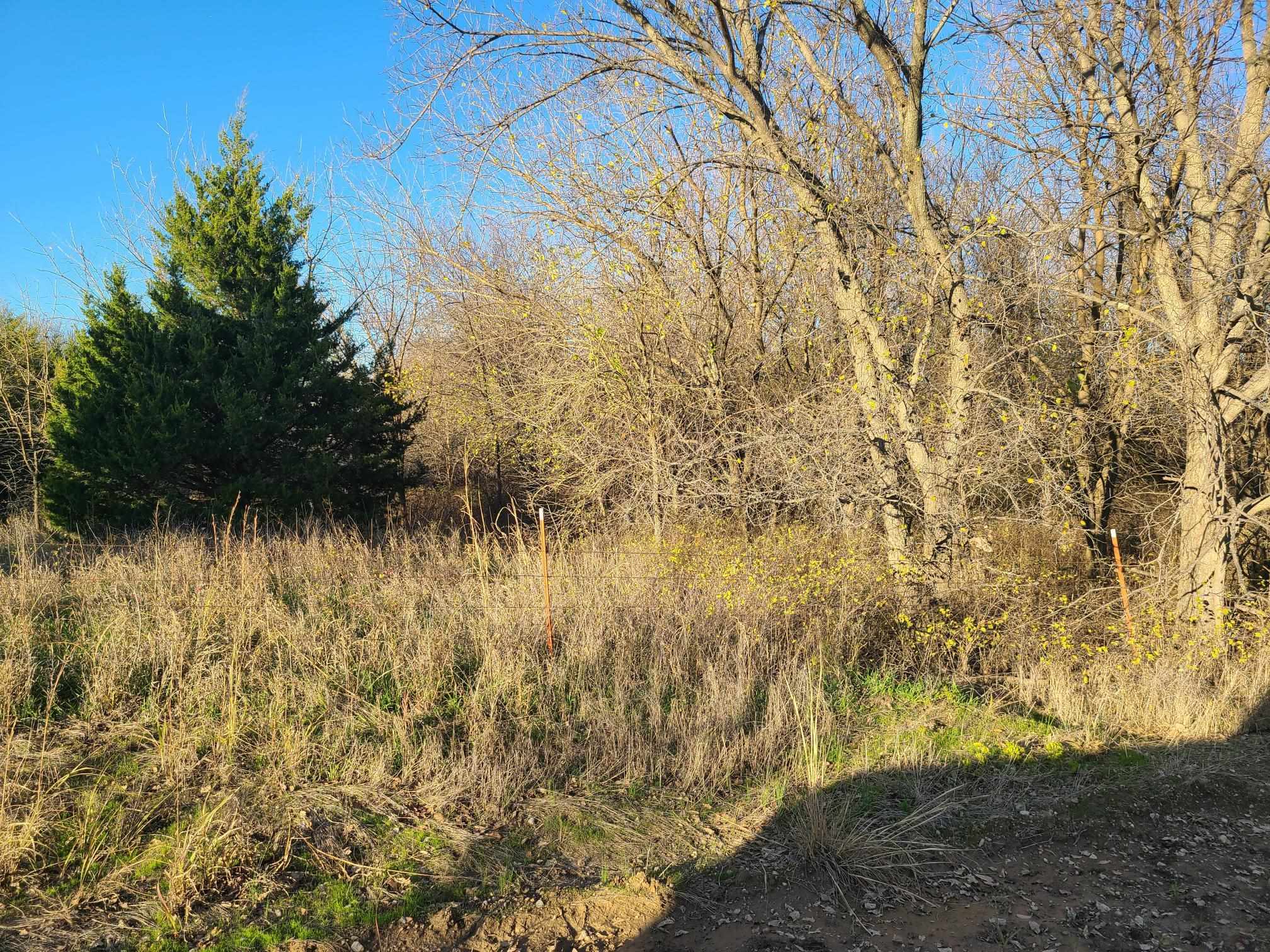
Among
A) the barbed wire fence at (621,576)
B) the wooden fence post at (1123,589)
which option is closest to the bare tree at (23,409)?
the barbed wire fence at (621,576)

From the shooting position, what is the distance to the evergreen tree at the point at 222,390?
12352mm

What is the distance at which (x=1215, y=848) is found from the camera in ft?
13.4

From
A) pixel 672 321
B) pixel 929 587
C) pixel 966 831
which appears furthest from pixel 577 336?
pixel 966 831

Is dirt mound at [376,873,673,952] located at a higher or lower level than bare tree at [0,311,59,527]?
lower

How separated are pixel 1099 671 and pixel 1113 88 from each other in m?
5.37

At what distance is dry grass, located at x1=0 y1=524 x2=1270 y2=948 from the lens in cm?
346

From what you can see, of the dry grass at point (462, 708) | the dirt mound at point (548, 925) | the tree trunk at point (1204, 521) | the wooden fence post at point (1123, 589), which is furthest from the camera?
the tree trunk at point (1204, 521)

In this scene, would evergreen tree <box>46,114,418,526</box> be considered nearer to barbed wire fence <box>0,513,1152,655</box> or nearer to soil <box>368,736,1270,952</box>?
barbed wire fence <box>0,513,1152,655</box>

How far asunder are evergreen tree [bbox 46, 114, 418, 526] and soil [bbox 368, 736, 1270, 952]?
10.8m

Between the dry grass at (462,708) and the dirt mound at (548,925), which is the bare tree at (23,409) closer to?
the dry grass at (462,708)

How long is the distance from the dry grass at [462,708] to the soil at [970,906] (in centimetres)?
21

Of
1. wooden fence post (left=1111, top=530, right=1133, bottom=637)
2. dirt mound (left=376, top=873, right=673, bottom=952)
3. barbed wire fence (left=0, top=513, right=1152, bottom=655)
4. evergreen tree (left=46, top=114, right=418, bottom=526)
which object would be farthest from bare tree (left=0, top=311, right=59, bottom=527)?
wooden fence post (left=1111, top=530, right=1133, bottom=637)

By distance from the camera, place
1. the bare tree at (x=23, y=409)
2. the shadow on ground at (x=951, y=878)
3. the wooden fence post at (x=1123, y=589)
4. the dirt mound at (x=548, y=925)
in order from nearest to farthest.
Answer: the dirt mound at (x=548, y=925)
the shadow on ground at (x=951, y=878)
the wooden fence post at (x=1123, y=589)
the bare tree at (x=23, y=409)

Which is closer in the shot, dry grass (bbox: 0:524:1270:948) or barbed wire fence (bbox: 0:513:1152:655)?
dry grass (bbox: 0:524:1270:948)
